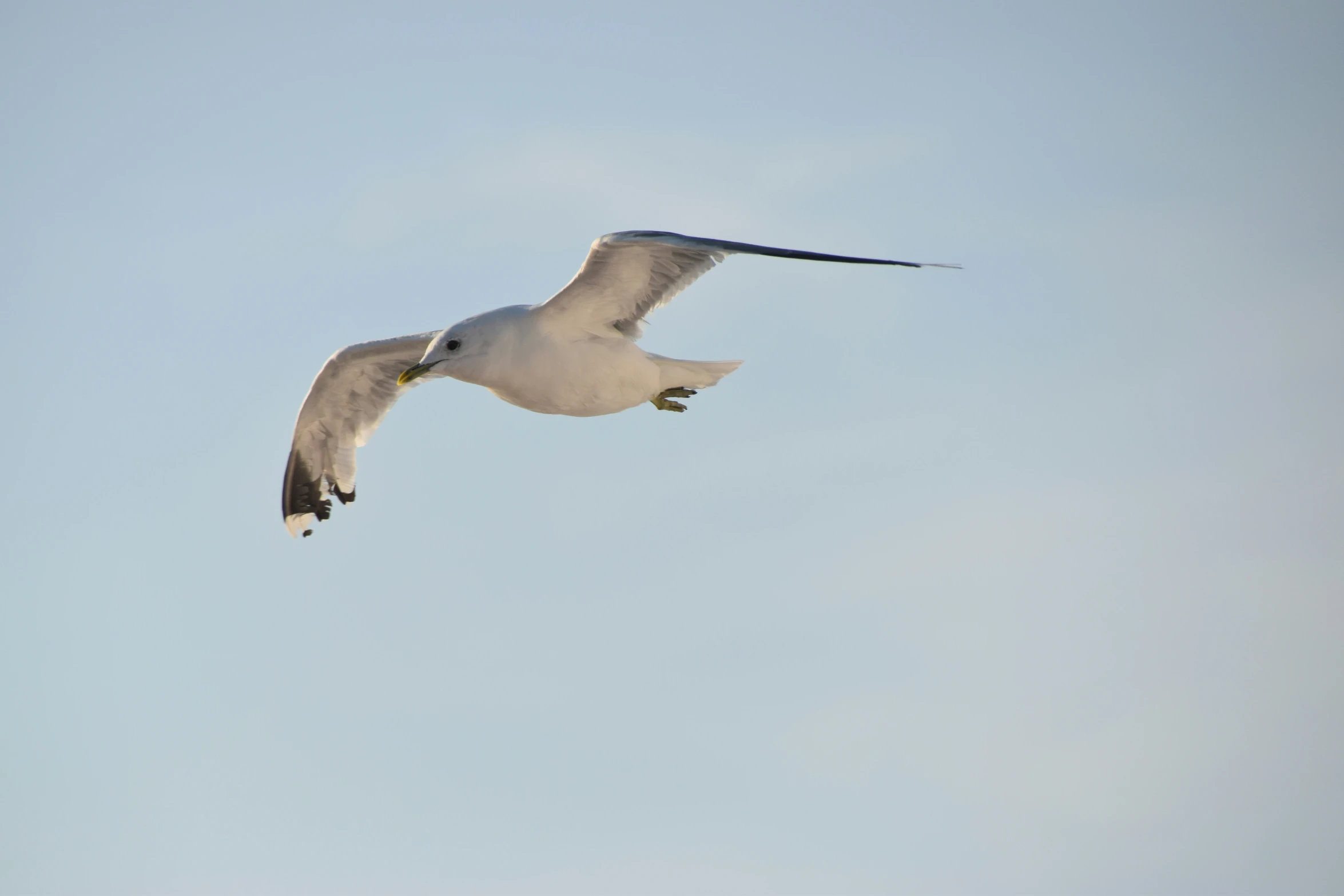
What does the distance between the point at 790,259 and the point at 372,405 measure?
6.15 metres

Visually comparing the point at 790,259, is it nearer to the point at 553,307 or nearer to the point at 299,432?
the point at 553,307

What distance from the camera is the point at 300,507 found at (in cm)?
1467

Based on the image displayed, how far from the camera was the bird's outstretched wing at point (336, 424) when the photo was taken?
45.3 feet

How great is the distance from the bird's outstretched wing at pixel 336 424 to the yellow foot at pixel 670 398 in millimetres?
2956

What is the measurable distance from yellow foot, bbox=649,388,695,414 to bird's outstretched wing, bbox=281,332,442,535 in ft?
9.70

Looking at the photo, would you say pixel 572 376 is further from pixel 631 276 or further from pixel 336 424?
pixel 336 424

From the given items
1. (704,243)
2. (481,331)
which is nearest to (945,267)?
(704,243)

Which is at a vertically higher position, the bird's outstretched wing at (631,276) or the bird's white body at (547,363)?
the bird's outstretched wing at (631,276)

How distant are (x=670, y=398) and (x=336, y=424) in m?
4.37

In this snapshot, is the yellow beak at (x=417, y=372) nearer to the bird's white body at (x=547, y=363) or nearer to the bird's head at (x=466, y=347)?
the bird's head at (x=466, y=347)

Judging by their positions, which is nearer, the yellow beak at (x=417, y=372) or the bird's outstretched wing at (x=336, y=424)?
the yellow beak at (x=417, y=372)

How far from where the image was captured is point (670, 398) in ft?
38.2

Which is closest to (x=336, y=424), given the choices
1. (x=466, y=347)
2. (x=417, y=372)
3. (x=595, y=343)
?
(x=417, y=372)

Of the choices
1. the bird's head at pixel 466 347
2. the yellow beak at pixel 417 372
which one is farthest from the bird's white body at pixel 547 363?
the yellow beak at pixel 417 372
